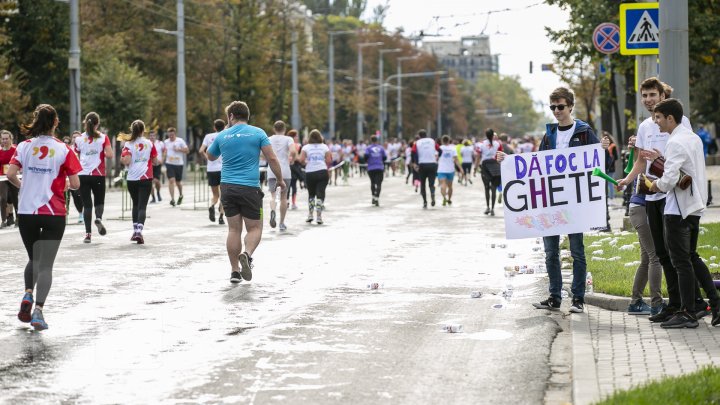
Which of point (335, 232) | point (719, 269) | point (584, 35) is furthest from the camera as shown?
point (584, 35)

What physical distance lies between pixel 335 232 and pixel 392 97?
306 ft

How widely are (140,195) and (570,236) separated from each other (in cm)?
890

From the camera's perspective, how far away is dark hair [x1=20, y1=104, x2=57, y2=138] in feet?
33.9

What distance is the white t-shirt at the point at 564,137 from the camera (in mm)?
11310

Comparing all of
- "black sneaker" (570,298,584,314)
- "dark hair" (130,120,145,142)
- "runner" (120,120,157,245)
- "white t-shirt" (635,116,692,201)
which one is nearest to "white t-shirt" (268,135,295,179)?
"dark hair" (130,120,145,142)

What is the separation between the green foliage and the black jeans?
2.51 m

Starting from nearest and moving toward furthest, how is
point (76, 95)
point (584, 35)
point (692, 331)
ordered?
point (692, 331), point (584, 35), point (76, 95)

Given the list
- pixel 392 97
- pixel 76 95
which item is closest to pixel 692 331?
pixel 76 95

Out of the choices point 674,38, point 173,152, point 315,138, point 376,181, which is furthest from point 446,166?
point 674,38

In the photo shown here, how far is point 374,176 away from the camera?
31.8m

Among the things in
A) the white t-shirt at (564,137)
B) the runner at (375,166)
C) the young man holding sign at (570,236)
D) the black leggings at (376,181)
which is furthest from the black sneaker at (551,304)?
the runner at (375,166)

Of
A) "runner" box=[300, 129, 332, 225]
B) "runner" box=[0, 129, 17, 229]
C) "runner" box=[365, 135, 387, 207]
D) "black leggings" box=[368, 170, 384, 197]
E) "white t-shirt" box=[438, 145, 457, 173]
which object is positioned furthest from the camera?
"runner" box=[365, 135, 387, 207]

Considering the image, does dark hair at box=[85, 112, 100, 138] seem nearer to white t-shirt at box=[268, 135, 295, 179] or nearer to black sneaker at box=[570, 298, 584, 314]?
white t-shirt at box=[268, 135, 295, 179]

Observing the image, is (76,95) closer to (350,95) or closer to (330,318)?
(330,318)
